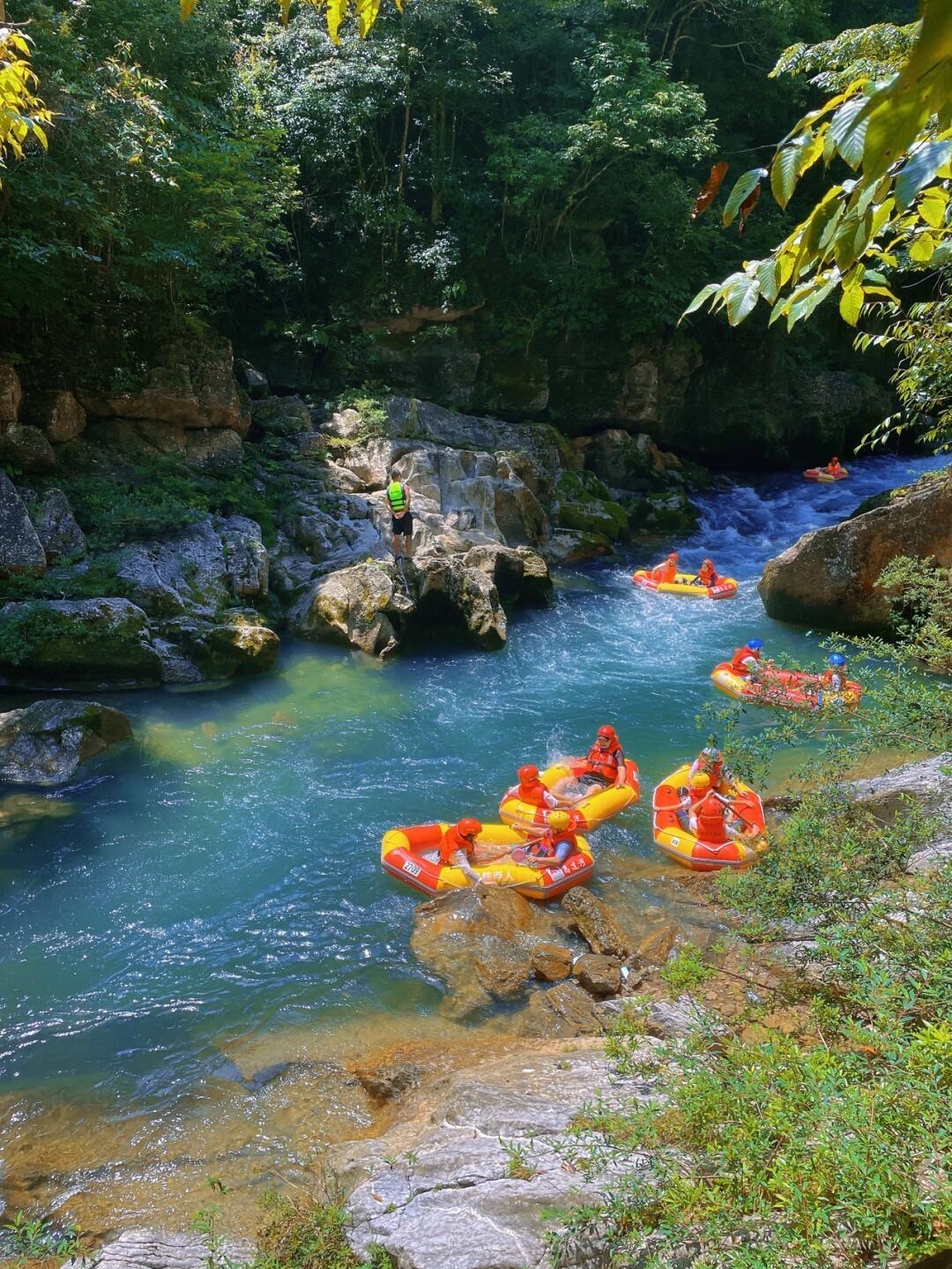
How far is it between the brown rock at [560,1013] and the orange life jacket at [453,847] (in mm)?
1513

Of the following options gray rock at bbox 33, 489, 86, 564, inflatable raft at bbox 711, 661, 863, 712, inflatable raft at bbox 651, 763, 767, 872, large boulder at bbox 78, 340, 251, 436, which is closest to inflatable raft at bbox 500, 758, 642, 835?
inflatable raft at bbox 651, 763, 767, 872

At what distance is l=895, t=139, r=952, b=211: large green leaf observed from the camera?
42.5 inches

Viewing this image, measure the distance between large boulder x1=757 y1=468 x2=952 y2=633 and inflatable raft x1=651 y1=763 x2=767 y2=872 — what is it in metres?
5.05

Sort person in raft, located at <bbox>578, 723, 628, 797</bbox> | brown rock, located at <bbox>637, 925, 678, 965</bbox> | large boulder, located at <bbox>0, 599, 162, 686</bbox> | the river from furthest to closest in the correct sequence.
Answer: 1. large boulder, located at <bbox>0, 599, 162, 686</bbox>
2. person in raft, located at <bbox>578, 723, 628, 797</bbox>
3. brown rock, located at <bbox>637, 925, 678, 965</bbox>
4. the river

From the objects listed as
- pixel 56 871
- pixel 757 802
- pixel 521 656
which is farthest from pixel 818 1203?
pixel 521 656

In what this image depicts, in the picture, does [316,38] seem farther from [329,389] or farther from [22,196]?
[22,196]

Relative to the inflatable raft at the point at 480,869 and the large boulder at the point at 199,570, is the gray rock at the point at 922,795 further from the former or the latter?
the large boulder at the point at 199,570

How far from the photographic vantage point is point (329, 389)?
17.7 m

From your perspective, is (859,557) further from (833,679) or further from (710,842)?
(833,679)

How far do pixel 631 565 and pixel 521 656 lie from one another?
518 cm

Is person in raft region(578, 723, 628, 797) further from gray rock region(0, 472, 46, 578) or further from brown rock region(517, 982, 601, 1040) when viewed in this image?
gray rock region(0, 472, 46, 578)

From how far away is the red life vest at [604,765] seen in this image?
857 cm

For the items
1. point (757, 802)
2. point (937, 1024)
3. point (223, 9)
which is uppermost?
point (223, 9)

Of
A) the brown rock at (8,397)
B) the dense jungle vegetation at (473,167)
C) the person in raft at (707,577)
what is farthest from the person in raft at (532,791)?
the dense jungle vegetation at (473,167)
